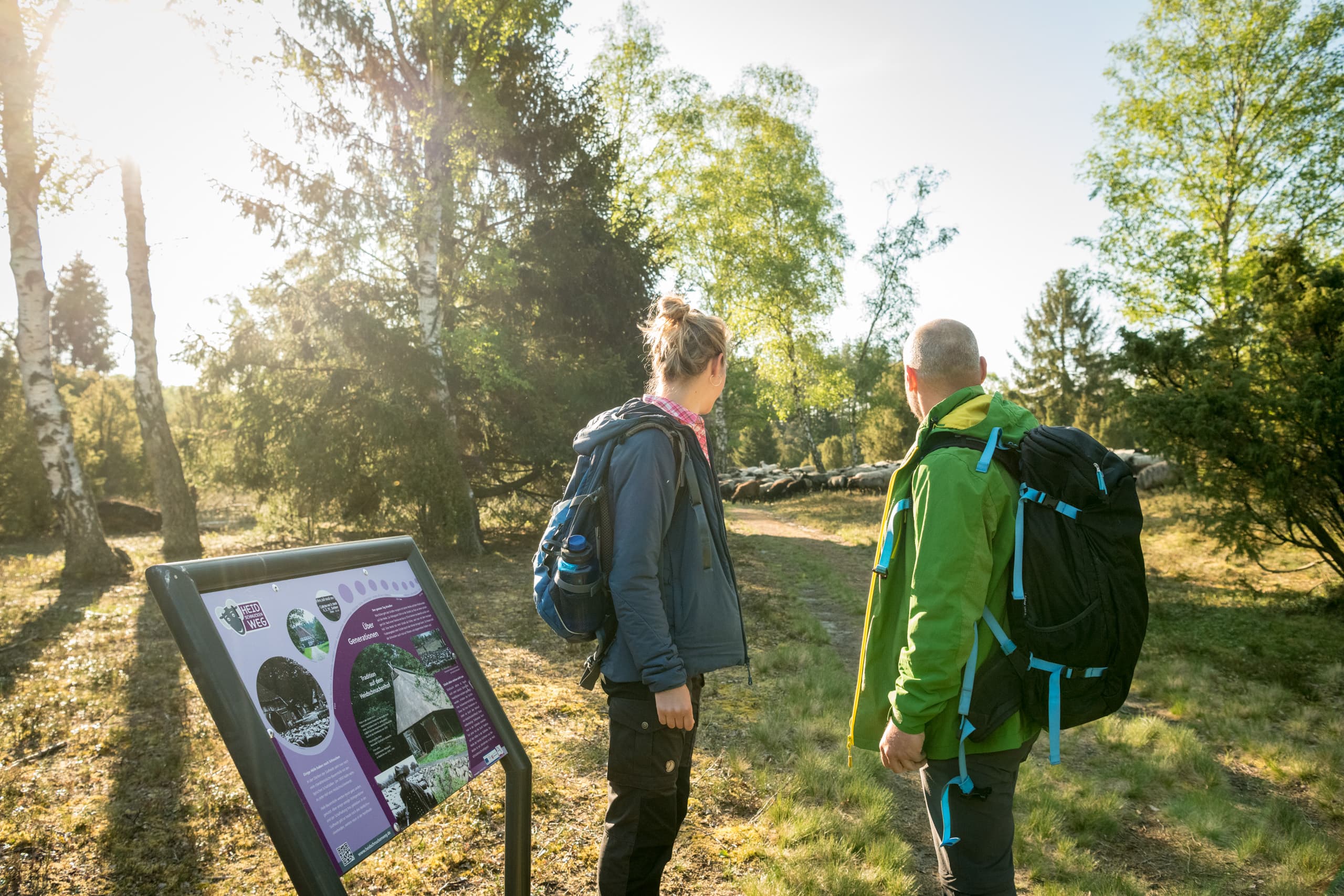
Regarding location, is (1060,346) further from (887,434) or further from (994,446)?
(994,446)

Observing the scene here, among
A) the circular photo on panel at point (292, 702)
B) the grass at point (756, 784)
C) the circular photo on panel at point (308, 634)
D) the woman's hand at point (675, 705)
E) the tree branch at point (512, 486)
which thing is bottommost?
the grass at point (756, 784)

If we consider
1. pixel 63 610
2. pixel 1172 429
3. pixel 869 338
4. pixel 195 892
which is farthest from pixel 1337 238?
pixel 63 610

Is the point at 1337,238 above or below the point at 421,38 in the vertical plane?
below

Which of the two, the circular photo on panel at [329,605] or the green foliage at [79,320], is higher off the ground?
the green foliage at [79,320]

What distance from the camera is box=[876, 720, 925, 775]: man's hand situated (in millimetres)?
2062

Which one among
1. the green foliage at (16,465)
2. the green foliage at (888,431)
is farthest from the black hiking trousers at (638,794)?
the green foliage at (888,431)

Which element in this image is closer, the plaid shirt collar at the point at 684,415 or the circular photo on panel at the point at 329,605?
the circular photo on panel at the point at 329,605

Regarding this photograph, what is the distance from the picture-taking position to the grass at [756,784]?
3264 mm

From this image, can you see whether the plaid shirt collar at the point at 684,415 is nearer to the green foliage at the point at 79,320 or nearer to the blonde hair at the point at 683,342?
the blonde hair at the point at 683,342

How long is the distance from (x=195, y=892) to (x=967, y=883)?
308cm

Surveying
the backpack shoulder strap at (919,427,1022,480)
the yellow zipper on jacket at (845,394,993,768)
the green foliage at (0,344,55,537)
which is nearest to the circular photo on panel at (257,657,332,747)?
the yellow zipper on jacket at (845,394,993,768)

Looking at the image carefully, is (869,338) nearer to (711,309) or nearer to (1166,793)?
(711,309)

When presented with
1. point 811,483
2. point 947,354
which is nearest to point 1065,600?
point 947,354

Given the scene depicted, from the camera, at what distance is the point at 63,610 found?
7.65m
